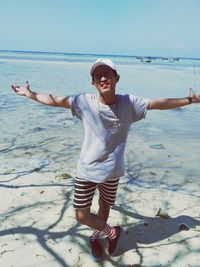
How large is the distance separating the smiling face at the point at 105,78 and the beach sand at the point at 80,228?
1528 mm

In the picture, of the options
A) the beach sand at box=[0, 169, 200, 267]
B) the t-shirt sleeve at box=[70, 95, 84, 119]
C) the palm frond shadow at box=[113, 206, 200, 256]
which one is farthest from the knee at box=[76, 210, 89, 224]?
the t-shirt sleeve at box=[70, 95, 84, 119]

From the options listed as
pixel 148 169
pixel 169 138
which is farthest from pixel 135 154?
pixel 169 138

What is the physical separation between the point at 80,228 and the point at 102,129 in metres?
1.38

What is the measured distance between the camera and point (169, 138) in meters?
8.79

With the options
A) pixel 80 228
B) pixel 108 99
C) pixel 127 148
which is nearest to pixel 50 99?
pixel 108 99

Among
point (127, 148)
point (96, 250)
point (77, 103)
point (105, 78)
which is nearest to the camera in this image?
point (105, 78)

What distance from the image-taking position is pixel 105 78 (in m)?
3.03

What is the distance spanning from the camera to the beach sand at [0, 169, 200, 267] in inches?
138

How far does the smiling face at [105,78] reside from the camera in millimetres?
3020

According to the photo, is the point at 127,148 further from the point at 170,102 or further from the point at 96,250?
the point at 170,102

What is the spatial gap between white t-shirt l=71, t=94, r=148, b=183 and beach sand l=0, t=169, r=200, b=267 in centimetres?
89

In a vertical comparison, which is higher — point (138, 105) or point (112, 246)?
point (138, 105)

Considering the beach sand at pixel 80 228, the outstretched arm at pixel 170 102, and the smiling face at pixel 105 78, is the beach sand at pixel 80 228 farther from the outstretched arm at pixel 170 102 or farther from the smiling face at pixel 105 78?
the smiling face at pixel 105 78

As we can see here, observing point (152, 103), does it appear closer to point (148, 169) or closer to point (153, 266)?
point (153, 266)
